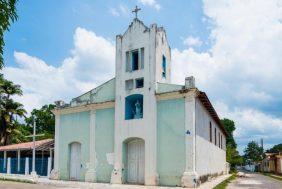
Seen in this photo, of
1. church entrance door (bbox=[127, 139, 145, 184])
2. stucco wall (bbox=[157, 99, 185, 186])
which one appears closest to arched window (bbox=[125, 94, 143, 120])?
→ church entrance door (bbox=[127, 139, 145, 184])

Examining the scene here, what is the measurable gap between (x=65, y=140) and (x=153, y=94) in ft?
24.1

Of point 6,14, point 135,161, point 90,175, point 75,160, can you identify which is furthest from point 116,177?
point 6,14

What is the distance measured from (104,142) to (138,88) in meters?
3.93

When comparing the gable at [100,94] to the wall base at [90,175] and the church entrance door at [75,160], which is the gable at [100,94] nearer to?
the church entrance door at [75,160]

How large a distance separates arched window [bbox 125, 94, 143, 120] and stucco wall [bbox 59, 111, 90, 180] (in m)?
3.02

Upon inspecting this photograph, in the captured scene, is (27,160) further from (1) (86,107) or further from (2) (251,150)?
(2) (251,150)

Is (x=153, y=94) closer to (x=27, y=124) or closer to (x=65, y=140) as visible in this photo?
(x=65, y=140)

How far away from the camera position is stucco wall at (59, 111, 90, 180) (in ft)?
75.4

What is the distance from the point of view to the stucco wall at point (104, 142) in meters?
21.7

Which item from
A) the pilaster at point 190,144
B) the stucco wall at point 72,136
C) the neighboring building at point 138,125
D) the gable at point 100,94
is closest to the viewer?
the pilaster at point 190,144

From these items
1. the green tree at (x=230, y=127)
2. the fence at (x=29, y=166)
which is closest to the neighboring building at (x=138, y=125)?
the fence at (x=29, y=166)

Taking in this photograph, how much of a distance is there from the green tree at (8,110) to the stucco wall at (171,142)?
21977 mm

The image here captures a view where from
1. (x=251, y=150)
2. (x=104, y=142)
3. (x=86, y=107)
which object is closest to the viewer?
(x=104, y=142)

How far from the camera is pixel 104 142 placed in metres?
22.1
